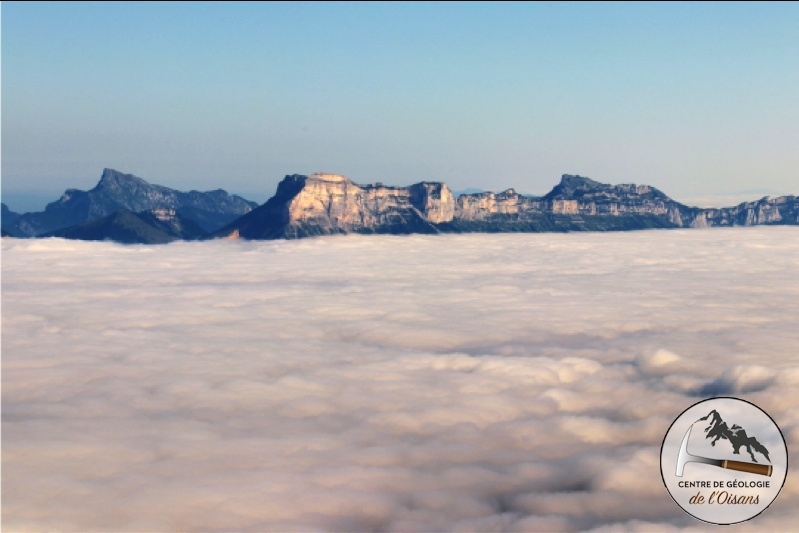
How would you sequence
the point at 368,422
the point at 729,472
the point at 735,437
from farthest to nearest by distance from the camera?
the point at 368,422
the point at 735,437
the point at 729,472

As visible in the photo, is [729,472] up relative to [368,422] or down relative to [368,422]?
up

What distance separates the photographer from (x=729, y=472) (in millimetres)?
69062

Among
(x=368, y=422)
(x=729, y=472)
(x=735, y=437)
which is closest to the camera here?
(x=729, y=472)

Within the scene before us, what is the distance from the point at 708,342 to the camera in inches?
6152

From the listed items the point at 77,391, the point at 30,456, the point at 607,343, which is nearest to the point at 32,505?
the point at 30,456

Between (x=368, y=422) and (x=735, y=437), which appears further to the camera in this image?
(x=368, y=422)

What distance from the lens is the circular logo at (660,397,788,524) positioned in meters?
68.6

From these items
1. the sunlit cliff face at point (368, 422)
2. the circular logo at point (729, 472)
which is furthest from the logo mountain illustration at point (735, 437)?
the sunlit cliff face at point (368, 422)

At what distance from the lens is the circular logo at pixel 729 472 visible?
68.6 metres

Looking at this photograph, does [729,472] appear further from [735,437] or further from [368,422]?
[368,422]

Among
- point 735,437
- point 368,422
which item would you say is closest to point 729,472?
point 735,437

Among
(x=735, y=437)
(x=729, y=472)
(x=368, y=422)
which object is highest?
(x=735, y=437)

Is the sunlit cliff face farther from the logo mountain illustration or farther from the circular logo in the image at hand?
the logo mountain illustration

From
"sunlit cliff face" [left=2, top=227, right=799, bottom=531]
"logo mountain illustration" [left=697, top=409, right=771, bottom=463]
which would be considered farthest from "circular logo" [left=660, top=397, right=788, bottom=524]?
"sunlit cliff face" [left=2, top=227, right=799, bottom=531]
